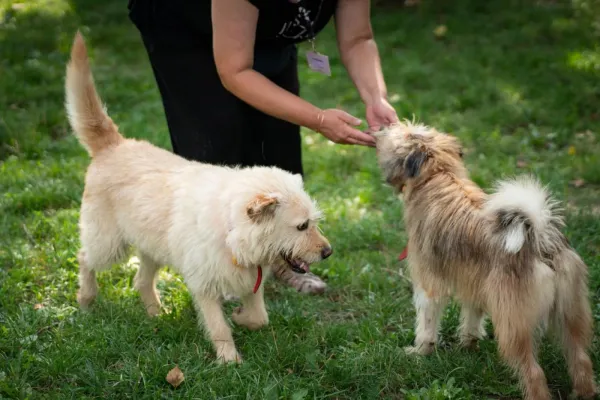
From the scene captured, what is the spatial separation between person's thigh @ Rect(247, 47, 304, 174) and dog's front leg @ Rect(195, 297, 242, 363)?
112cm

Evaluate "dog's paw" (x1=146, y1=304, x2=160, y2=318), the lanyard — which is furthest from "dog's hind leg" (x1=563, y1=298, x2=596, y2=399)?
"dog's paw" (x1=146, y1=304, x2=160, y2=318)

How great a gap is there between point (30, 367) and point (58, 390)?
0.72 ft

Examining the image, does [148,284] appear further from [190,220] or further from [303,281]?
[303,281]

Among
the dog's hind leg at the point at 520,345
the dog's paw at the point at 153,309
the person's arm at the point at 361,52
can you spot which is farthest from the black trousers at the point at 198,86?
the dog's hind leg at the point at 520,345

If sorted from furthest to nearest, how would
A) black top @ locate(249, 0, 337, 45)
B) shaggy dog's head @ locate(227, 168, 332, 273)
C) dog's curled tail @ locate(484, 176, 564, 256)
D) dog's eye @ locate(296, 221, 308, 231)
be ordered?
1. black top @ locate(249, 0, 337, 45)
2. dog's eye @ locate(296, 221, 308, 231)
3. shaggy dog's head @ locate(227, 168, 332, 273)
4. dog's curled tail @ locate(484, 176, 564, 256)

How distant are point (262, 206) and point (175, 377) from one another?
878 mm

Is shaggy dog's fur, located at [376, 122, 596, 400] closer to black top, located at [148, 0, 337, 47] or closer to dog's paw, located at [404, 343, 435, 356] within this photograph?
dog's paw, located at [404, 343, 435, 356]

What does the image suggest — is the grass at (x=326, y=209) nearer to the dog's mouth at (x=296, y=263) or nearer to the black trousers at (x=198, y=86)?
the dog's mouth at (x=296, y=263)

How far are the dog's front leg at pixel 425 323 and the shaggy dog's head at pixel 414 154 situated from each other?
0.56 metres

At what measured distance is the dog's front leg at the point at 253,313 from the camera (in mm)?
3621

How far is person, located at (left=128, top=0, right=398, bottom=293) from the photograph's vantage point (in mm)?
3438

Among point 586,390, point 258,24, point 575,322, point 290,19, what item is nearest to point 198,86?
point 258,24

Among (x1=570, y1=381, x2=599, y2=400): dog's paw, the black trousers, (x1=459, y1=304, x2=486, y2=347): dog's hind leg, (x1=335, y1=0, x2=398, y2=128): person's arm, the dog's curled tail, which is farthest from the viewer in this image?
the black trousers

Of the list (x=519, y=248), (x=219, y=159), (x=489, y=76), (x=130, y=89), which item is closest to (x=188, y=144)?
(x=219, y=159)
